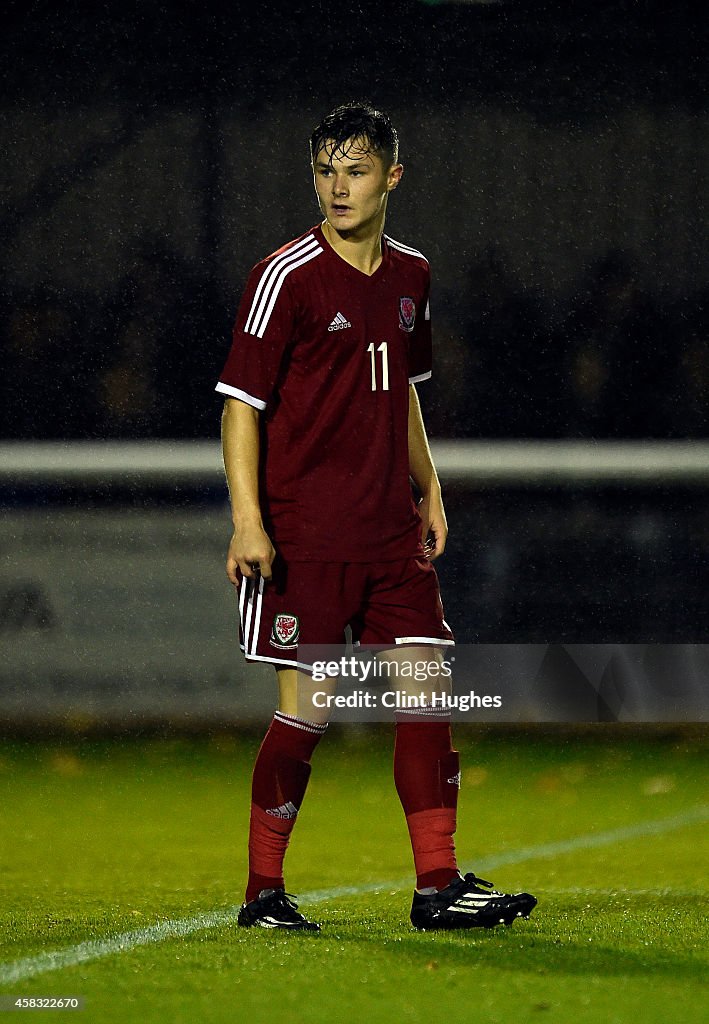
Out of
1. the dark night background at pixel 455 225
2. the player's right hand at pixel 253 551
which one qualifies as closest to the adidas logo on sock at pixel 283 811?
the player's right hand at pixel 253 551

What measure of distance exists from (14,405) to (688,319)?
260 cm

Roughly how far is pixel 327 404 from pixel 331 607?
0.37m

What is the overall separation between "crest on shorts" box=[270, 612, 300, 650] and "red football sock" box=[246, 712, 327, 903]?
13 centimetres

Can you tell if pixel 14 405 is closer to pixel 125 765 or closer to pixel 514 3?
pixel 125 765

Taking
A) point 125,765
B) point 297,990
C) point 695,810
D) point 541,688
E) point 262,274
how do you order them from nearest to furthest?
1. point 297,990
2. point 262,274
3. point 695,810
4. point 125,765
5. point 541,688

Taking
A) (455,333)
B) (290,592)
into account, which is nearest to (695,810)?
(290,592)

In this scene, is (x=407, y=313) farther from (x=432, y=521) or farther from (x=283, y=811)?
(x=283, y=811)

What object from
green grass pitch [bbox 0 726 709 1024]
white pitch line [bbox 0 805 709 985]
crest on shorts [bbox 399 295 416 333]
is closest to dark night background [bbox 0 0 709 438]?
green grass pitch [bbox 0 726 709 1024]

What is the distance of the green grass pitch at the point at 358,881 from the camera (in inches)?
121

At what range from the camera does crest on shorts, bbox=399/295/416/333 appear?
363cm

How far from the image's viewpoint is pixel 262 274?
3.50 metres

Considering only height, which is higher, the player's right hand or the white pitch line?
the player's right hand

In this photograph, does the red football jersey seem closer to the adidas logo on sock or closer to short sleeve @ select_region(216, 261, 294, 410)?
short sleeve @ select_region(216, 261, 294, 410)

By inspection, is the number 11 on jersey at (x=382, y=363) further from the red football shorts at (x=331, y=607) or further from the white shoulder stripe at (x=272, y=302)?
the red football shorts at (x=331, y=607)
